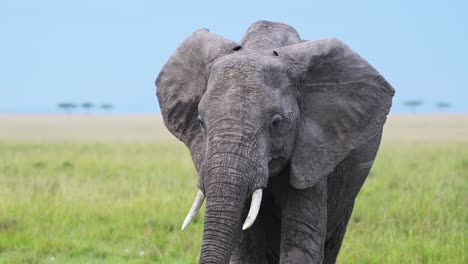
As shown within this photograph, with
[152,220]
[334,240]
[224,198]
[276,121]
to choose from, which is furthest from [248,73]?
[152,220]

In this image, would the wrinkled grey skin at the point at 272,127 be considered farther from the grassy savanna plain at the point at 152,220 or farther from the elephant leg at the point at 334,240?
the grassy savanna plain at the point at 152,220

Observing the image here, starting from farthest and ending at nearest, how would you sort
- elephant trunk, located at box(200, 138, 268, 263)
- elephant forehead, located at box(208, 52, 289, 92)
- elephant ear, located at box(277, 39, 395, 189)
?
elephant ear, located at box(277, 39, 395, 189) → elephant forehead, located at box(208, 52, 289, 92) → elephant trunk, located at box(200, 138, 268, 263)

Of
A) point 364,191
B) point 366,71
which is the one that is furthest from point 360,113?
point 364,191

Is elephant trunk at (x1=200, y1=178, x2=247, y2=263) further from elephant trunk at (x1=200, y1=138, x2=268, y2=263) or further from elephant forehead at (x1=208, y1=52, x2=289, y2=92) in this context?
elephant forehead at (x1=208, y1=52, x2=289, y2=92)

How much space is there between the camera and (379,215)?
11.5 meters

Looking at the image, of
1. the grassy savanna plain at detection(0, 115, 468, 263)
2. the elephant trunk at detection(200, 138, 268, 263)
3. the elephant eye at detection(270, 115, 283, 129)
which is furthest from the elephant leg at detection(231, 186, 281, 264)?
the grassy savanna plain at detection(0, 115, 468, 263)

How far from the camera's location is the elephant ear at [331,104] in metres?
5.09

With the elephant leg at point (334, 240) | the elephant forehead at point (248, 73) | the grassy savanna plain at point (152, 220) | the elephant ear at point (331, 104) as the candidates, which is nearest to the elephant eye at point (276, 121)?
the elephant forehead at point (248, 73)

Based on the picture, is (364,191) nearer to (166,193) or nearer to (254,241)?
(166,193)

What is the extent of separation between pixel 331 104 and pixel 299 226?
0.80m

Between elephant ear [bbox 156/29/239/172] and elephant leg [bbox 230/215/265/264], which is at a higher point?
elephant ear [bbox 156/29/239/172]

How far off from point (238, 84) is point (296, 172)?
0.70 meters

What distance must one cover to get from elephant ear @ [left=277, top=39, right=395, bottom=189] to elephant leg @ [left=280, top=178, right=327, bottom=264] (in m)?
0.17

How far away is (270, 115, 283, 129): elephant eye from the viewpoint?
15.5 ft
